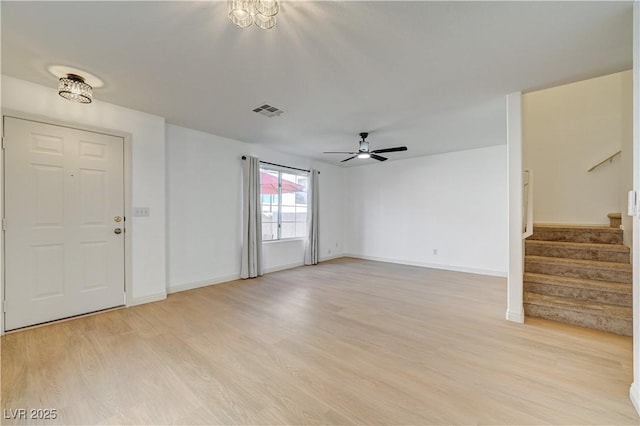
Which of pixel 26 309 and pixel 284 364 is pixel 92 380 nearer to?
pixel 284 364

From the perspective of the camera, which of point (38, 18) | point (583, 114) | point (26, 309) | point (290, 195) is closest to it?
point (38, 18)

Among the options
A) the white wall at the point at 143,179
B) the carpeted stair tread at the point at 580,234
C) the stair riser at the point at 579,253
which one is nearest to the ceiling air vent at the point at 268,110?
the white wall at the point at 143,179

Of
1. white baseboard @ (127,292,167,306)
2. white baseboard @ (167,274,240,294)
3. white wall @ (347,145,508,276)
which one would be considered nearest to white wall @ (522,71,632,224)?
white wall @ (347,145,508,276)

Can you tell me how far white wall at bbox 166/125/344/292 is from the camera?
157 inches

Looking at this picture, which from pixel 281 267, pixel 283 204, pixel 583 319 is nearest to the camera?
pixel 583 319

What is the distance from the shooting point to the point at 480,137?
4520 mm

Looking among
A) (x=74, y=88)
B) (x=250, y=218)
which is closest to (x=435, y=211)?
(x=250, y=218)

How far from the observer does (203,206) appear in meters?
4.33

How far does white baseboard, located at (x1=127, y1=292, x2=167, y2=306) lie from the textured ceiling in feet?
8.11

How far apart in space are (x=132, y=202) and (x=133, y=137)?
2.80ft

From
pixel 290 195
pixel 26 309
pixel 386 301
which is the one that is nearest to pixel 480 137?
pixel 386 301

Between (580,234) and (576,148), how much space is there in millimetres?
1732

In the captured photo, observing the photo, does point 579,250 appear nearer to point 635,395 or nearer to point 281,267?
point 635,395

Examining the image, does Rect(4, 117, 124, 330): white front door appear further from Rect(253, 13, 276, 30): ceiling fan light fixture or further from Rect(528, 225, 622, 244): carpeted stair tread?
Rect(528, 225, 622, 244): carpeted stair tread
